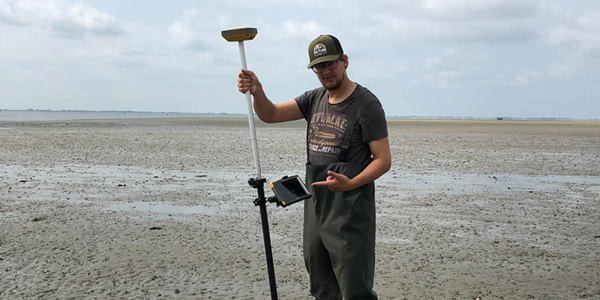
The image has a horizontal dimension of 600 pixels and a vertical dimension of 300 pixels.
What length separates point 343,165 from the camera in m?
3.51

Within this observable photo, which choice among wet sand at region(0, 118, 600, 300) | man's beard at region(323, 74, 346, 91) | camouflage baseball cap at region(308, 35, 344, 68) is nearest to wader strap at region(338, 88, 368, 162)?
man's beard at region(323, 74, 346, 91)

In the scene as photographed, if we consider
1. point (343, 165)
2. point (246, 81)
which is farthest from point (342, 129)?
point (246, 81)

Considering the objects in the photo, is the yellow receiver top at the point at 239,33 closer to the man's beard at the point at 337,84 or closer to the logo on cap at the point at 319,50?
the logo on cap at the point at 319,50

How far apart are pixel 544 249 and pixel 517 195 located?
4703 millimetres

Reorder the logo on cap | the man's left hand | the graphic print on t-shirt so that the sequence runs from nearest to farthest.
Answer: the man's left hand, the logo on cap, the graphic print on t-shirt

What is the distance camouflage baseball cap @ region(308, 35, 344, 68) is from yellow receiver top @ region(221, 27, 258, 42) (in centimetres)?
35

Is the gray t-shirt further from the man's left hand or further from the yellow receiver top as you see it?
the yellow receiver top

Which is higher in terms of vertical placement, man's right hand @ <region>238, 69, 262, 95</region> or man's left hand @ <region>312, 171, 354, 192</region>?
man's right hand @ <region>238, 69, 262, 95</region>

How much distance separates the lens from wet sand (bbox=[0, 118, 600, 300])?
19.3 feet

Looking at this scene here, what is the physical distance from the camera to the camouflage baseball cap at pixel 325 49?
3.40 meters

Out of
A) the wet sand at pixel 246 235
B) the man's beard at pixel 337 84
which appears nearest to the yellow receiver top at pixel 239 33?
the man's beard at pixel 337 84

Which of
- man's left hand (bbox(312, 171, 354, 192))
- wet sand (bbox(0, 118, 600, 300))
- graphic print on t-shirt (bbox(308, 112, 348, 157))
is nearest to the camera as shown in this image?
man's left hand (bbox(312, 171, 354, 192))

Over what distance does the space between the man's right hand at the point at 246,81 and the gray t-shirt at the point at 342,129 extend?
428 millimetres

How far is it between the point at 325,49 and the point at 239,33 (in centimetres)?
50
